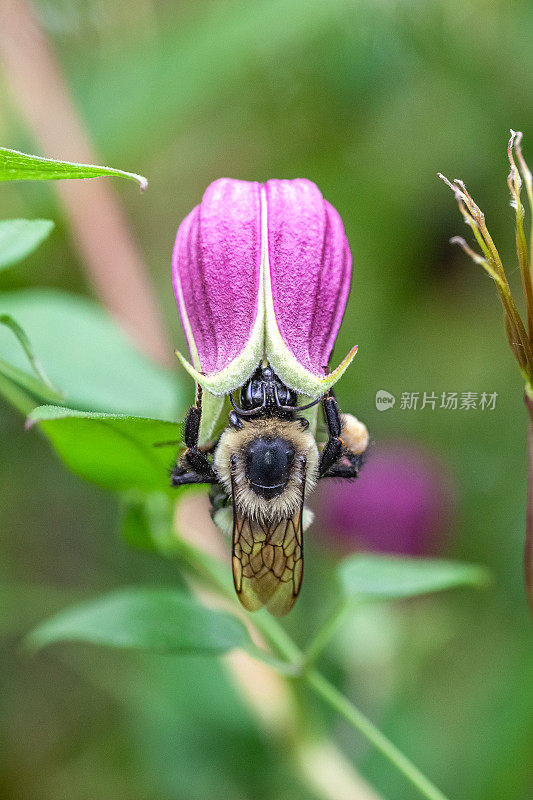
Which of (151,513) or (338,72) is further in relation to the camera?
(338,72)

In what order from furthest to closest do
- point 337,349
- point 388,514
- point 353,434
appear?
point 337,349 → point 388,514 → point 353,434

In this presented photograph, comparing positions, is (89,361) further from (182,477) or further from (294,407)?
(294,407)

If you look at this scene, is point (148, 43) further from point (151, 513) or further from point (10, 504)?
point (151, 513)

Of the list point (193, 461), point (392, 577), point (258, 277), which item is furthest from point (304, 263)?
point (392, 577)

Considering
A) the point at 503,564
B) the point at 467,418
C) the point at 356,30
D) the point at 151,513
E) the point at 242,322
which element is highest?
the point at 356,30

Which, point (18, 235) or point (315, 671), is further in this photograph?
point (315, 671)

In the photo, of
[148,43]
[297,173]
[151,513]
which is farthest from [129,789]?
[148,43]

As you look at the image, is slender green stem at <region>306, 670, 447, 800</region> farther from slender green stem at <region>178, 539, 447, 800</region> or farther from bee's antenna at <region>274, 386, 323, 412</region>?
bee's antenna at <region>274, 386, 323, 412</region>
